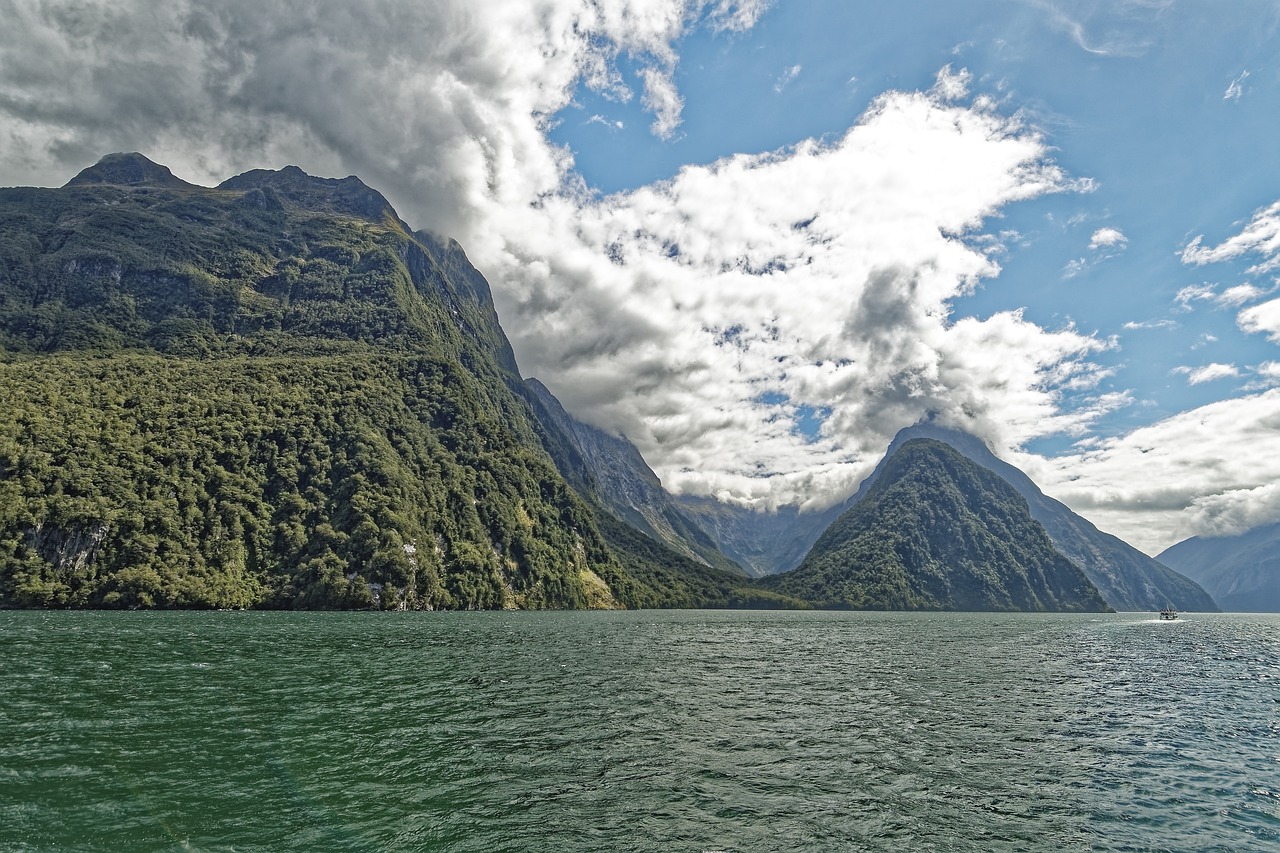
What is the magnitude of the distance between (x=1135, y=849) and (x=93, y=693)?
64037mm

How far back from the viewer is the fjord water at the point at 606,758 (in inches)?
988

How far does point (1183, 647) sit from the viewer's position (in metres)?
134

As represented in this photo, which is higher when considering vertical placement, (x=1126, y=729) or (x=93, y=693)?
(x=93, y=693)

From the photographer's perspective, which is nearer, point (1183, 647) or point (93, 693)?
point (93, 693)

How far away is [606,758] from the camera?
117 feet

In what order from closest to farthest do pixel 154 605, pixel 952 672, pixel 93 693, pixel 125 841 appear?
pixel 125 841, pixel 93 693, pixel 952 672, pixel 154 605

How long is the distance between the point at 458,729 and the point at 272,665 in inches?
1538

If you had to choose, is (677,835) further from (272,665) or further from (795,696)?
(272,665)

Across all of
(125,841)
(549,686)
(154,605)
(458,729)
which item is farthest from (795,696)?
(154,605)

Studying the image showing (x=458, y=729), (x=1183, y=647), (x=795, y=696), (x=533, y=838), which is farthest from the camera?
(x=1183, y=647)

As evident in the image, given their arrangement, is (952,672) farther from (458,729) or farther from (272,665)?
(272,665)

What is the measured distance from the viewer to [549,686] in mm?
59969

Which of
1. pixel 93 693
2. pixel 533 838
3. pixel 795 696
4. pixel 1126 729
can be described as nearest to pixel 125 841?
pixel 533 838

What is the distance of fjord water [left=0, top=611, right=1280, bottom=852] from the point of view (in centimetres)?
2509
